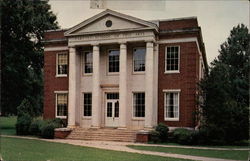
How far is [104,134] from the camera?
22.8 metres

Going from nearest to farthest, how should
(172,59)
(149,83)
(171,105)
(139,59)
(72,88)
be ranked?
1. (149,83)
2. (171,105)
3. (172,59)
4. (139,59)
5. (72,88)

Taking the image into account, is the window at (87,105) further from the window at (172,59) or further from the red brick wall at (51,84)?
the window at (172,59)

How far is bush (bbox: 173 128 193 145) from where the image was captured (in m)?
20.6

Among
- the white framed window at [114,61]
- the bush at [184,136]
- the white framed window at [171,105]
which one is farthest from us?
the white framed window at [114,61]

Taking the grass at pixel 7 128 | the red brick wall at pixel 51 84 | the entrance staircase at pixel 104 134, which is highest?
the red brick wall at pixel 51 84

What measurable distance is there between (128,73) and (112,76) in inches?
49.7

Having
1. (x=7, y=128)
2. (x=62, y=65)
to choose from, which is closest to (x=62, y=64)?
(x=62, y=65)

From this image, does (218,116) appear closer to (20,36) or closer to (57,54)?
(57,54)

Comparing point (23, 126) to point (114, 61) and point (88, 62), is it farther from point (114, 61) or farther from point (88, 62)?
point (114, 61)

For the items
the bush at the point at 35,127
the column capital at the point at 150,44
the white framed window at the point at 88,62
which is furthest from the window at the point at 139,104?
the bush at the point at 35,127

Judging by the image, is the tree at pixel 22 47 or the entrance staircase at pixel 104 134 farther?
the tree at pixel 22 47

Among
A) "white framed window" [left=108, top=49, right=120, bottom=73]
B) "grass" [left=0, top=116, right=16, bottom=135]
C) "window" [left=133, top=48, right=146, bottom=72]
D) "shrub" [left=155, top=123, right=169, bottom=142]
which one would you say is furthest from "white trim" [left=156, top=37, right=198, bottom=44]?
"grass" [left=0, top=116, right=16, bottom=135]

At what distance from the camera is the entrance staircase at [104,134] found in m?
22.0

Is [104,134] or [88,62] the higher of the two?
[88,62]
